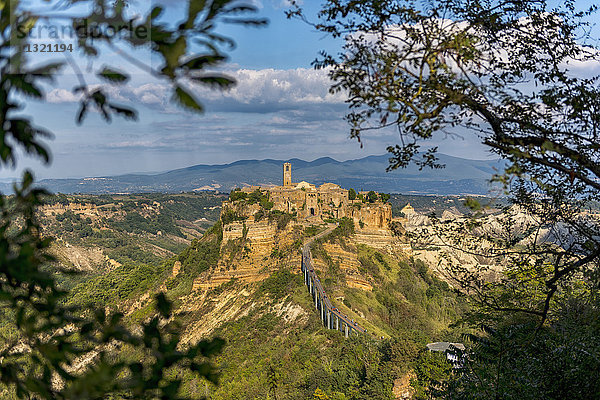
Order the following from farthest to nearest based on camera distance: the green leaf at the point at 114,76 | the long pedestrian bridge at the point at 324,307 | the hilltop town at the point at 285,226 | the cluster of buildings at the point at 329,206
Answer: the cluster of buildings at the point at 329,206 < the hilltop town at the point at 285,226 < the long pedestrian bridge at the point at 324,307 < the green leaf at the point at 114,76

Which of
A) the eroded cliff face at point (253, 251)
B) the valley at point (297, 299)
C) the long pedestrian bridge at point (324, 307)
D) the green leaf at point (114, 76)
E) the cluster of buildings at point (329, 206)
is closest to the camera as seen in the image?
the green leaf at point (114, 76)

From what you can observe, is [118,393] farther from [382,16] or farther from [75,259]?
[75,259]

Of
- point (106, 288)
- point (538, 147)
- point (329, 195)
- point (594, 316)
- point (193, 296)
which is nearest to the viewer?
point (538, 147)

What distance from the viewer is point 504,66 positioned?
6.15 metres

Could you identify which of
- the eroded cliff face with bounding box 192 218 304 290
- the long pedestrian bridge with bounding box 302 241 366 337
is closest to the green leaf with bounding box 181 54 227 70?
the long pedestrian bridge with bounding box 302 241 366 337

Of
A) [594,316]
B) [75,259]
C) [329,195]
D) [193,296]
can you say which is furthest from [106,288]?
[594,316]

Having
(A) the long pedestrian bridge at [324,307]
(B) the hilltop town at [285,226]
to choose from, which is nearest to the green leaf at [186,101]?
(A) the long pedestrian bridge at [324,307]

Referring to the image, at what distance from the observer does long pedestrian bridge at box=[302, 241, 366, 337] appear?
87.5 ft

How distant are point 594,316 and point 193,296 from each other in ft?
112

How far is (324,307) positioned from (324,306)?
0.10 meters

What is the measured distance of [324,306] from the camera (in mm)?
Answer: 29688

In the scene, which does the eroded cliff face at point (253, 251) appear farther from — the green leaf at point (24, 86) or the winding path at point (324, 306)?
the green leaf at point (24, 86)

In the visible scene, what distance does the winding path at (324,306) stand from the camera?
87.5ft

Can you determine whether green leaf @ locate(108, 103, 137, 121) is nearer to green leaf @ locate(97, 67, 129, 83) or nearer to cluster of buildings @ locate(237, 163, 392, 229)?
green leaf @ locate(97, 67, 129, 83)
